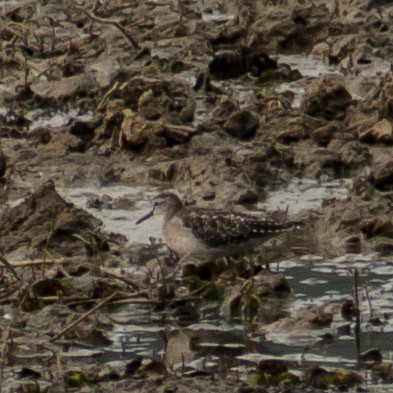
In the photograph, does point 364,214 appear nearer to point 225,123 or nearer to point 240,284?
point 240,284

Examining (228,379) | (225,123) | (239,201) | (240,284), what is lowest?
(228,379)

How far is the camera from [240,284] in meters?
11.3

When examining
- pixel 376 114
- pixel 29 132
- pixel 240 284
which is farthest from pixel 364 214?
pixel 29 132

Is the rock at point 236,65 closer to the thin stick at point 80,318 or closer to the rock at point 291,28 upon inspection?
the rock at point 291,28

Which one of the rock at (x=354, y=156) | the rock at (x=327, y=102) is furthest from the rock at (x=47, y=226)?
the rock at (x=327, y=102)

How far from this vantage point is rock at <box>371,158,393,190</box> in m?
13.5

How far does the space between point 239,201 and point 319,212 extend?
0.67 m

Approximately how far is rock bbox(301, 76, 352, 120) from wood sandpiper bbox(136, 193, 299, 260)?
317cm

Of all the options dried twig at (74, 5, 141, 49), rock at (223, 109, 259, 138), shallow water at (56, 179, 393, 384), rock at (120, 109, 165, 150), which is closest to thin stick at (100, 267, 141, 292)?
shallow water at (56, 179, 393, 384)

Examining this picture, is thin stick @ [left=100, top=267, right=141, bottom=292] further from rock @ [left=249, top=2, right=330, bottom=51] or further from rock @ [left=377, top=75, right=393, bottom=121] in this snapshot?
rock @ [left=249, top=2, right=330, bottom=51]

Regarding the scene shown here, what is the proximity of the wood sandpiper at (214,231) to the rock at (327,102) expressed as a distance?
3170 millimetres

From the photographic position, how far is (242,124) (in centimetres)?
1525

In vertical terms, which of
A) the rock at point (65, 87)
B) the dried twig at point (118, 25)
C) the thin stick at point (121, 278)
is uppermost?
the dried twig at point (118, 25)

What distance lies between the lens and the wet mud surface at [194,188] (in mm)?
10148
